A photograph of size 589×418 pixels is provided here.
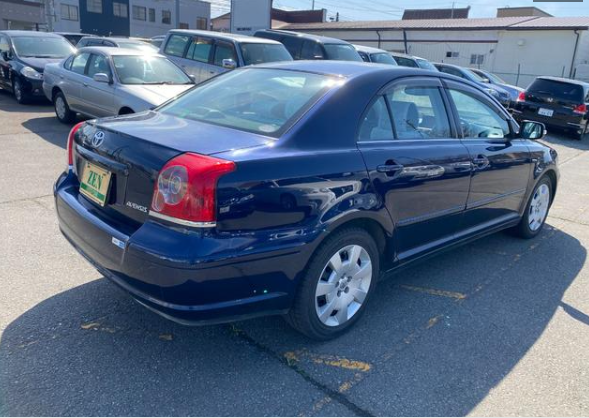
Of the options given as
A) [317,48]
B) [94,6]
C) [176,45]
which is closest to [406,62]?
[317,48]

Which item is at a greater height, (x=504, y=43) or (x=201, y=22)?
(x=201, y=22)

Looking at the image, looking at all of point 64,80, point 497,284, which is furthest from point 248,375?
point 64,80

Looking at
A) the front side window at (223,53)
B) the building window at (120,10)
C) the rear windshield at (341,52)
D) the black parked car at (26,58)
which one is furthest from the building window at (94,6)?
the front side window at (223,53)

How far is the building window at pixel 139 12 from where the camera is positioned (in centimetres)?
5347

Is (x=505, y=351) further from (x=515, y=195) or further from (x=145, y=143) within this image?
(x=145, y=143)

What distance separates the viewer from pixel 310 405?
8.31 feet

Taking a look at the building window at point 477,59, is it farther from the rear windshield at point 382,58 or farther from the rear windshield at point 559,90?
the rear windshield at point 382,58

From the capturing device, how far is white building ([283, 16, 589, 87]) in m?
25.5

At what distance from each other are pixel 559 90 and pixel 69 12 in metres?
49.3

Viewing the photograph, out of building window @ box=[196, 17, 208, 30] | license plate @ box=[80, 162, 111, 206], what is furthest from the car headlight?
building window @ box=[196, 17, 208, 30]

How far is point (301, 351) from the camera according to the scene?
3002 millimetres

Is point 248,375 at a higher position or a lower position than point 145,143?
lower

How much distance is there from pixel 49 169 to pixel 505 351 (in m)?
5.77

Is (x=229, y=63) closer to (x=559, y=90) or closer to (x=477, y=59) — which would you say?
(x=559, y=90)
